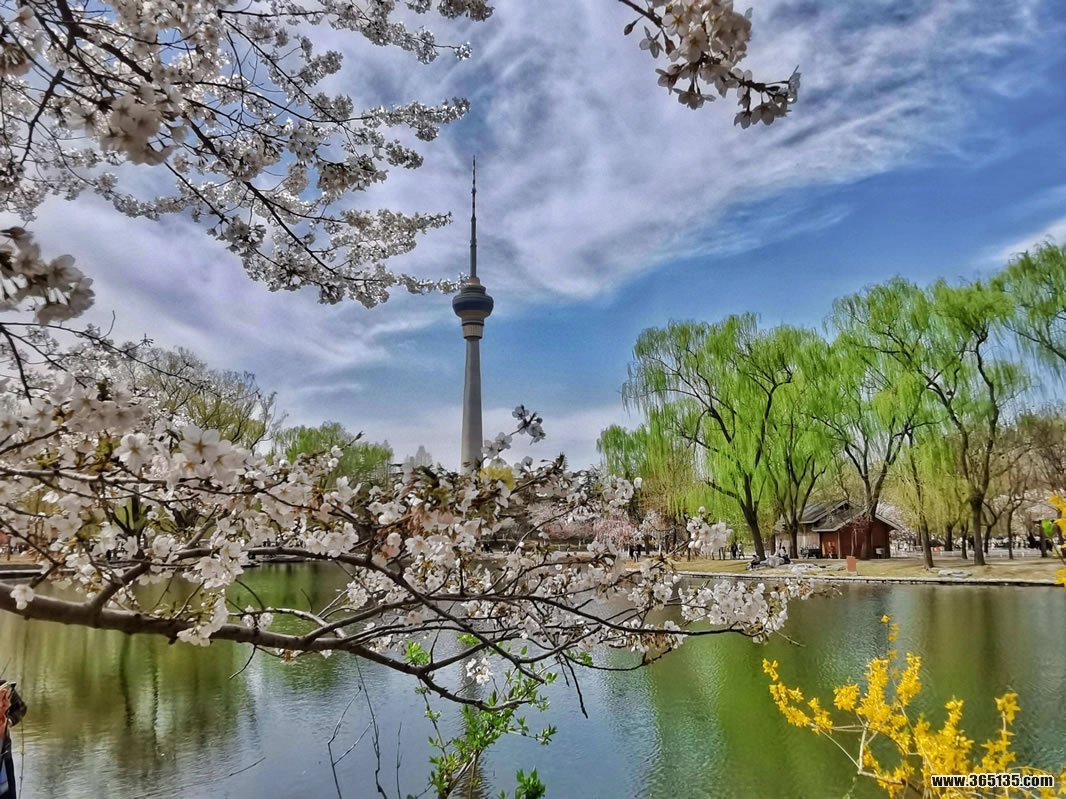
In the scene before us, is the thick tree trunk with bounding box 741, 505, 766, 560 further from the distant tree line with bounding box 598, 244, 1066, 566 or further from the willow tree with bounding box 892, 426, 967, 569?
the willow tree with bounding box 892, 426, 967, 569

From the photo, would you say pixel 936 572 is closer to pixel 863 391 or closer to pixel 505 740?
pixel 863 391

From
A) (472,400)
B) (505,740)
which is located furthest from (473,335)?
(505,740)

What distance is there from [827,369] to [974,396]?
361 centimetres

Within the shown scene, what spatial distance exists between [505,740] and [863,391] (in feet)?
54.8

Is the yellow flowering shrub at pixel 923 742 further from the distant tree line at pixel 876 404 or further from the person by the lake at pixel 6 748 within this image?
the distant tree line at pixel 876 404

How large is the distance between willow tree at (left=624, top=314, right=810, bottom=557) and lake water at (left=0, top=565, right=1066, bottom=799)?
31.7 ft

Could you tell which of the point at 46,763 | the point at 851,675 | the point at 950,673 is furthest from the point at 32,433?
the point at 950,673

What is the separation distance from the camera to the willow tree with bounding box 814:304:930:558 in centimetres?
1767

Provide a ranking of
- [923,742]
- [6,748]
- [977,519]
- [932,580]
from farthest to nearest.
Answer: [977,519] < [932,580] < [6,748] < [923,742]

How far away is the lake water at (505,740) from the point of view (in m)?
4.53

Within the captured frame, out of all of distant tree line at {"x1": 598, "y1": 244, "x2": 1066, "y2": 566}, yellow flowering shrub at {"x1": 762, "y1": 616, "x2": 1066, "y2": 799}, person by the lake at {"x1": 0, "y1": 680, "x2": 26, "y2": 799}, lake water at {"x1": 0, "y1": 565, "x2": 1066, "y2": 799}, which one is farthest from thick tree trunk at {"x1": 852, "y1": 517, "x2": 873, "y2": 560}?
person by the lake at {"x1": 0, "y1": 680, "x2": 26, "y2": 799}

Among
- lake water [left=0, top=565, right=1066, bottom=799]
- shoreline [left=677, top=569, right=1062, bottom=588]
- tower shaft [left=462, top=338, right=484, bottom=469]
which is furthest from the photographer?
tower shaft [left=462, top=338, right=484, bottom=469]

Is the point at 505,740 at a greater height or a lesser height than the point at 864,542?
lesser

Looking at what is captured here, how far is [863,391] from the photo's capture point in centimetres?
1856
